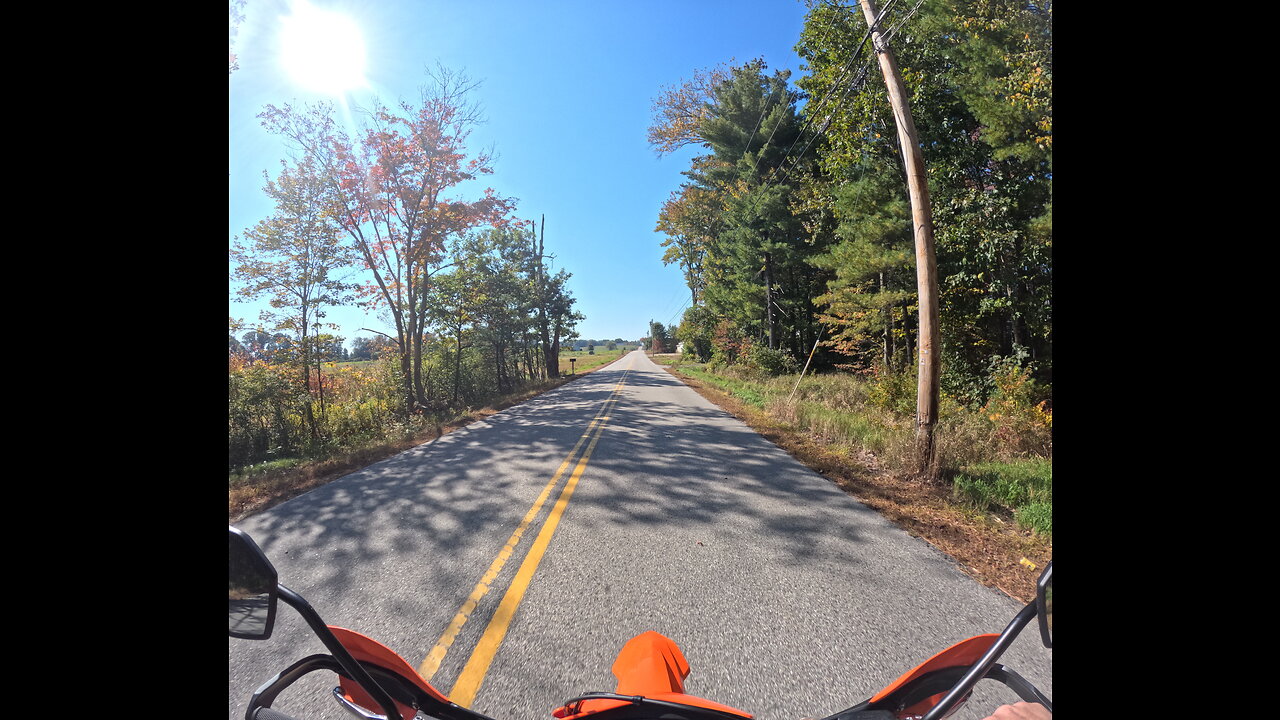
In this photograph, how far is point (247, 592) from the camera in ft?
3.20

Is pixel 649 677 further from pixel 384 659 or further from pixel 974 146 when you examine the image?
pixel 974 146

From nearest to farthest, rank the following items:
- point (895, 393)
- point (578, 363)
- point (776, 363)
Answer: point (895, 393) < point (776, 363) < point (578, 363)

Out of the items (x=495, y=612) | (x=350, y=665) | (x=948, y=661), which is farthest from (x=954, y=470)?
(x=350, y=665)

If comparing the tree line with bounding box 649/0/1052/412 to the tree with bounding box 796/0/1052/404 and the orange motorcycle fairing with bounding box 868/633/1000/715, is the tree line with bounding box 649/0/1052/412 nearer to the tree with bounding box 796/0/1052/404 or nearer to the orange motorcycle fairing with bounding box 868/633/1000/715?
the tree with bounding box 796/0/1052/404

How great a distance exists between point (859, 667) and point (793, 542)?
1.31m

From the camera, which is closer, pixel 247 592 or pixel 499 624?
pixel 247 592

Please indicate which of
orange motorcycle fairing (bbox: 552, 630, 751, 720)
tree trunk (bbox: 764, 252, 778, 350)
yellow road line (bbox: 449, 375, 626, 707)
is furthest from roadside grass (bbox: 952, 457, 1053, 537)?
tree trunk (bbox: 764, 252, 778, 350)

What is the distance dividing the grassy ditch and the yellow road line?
2.90 m

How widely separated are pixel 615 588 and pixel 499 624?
26.4 inches
